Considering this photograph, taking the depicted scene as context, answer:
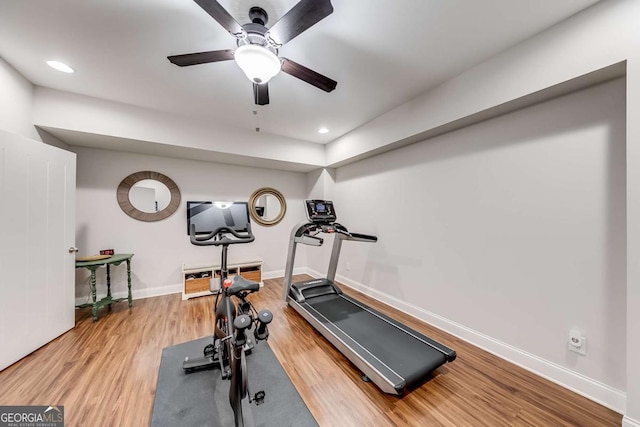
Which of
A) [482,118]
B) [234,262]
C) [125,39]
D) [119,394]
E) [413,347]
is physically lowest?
[119,394]

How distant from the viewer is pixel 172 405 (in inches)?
61.5

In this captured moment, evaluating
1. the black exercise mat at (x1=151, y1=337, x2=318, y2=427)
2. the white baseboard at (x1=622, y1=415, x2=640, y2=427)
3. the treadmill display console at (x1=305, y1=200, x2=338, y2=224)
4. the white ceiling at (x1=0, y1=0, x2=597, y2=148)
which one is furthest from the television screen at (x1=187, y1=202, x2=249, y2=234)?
the white baseboard at (x1=622, y1=415, x2=640, y2=427)

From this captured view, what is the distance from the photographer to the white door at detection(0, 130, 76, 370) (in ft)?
6.46

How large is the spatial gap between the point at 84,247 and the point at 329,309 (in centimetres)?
360

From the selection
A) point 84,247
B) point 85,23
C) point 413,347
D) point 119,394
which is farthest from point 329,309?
point 84,247

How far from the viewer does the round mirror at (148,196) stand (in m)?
3.52

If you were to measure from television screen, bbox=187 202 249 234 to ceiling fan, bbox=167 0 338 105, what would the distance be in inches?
101

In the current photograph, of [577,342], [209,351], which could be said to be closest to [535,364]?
[577,342]

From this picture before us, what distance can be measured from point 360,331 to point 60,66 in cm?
386

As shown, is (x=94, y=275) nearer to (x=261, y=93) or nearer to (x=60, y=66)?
(x=60, y=66)

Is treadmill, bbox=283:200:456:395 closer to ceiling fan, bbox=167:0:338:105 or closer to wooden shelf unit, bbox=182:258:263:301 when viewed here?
wooden shelf unit, bbox=182:258:263:301

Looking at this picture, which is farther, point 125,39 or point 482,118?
point 482,118

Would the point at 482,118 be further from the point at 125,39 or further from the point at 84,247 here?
the point at 84,247

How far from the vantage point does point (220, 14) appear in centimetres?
128
